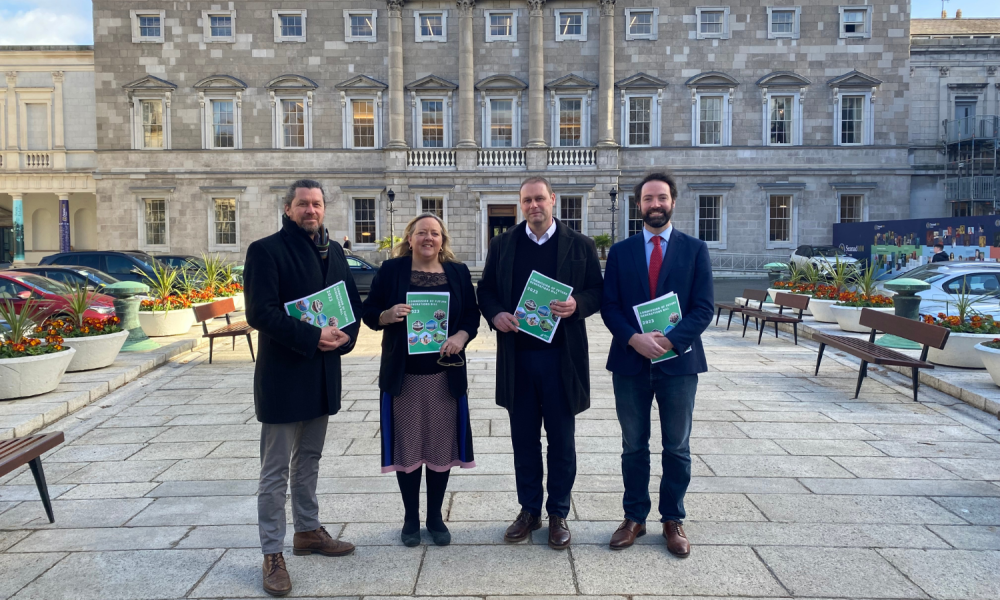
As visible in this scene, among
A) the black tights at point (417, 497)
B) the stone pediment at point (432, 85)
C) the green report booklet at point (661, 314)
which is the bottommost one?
the black tights at point (417, 497)

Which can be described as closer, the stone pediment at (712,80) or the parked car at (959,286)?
the parked car at (959,286)

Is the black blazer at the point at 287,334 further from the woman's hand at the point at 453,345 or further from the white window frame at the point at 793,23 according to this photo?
the white window frame at the point at 793,23

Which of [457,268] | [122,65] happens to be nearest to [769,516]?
[457,268]

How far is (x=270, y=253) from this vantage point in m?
3.96

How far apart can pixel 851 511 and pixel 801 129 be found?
1236 inches

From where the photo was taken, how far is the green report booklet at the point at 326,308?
4.02 meters

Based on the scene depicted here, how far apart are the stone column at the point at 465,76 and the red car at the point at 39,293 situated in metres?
20.7

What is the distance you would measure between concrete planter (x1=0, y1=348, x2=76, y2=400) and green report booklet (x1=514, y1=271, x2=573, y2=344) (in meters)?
6.71

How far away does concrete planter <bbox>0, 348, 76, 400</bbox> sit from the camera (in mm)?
7961

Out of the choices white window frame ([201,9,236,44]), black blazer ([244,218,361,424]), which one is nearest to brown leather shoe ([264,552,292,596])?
black blazer ([244,218,361,424])

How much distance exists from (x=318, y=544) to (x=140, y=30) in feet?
117

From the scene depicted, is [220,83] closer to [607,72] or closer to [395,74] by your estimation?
[395,74]

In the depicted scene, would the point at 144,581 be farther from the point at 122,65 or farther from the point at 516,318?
the point at 122,65

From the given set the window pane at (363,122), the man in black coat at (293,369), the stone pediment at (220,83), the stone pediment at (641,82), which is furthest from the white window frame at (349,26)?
the man in black coat at (293,369)
